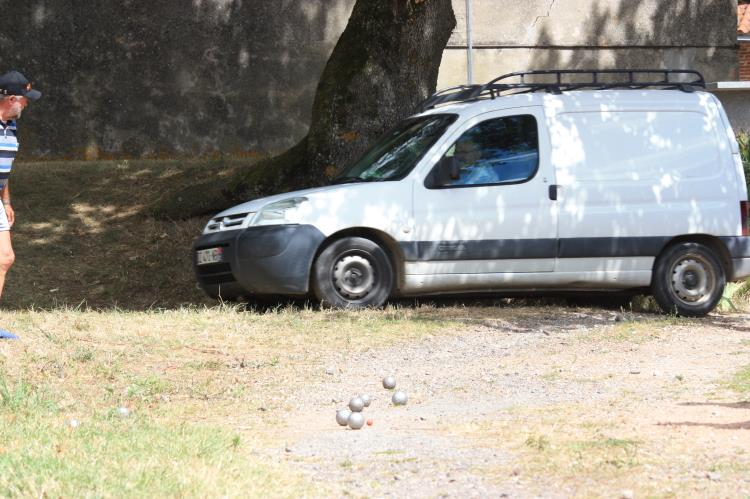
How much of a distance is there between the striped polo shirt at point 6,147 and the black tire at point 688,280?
5785 millimetres

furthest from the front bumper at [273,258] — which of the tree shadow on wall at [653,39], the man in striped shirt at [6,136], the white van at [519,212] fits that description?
the tree shadow on wall at [653,39]

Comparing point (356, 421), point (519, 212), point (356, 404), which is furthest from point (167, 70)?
point (356, 421)

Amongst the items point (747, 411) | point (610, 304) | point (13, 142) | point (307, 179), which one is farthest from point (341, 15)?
point (747, 411)

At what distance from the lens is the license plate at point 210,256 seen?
10773 millimetres

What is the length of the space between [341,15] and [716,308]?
362 inches

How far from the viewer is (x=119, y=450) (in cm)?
540

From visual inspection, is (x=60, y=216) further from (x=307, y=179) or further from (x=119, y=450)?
(x=119, y=450)

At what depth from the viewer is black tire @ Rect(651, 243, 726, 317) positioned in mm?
11305

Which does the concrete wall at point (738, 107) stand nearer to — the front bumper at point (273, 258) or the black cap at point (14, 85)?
the front bumper at point (273, 258)

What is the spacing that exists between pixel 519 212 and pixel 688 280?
5.88 feet

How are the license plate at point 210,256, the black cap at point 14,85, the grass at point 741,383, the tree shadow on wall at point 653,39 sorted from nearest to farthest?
the grass at point 741,383 → the black cap at point 14,85 → the license plate at point 210,256 → the tree shadow on wall at point 653,39

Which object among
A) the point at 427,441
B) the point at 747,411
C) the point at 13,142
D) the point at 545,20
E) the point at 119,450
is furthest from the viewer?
the point at 545,20

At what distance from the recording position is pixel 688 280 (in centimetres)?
1141

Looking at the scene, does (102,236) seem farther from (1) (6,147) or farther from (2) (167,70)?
(1) (6,147)
